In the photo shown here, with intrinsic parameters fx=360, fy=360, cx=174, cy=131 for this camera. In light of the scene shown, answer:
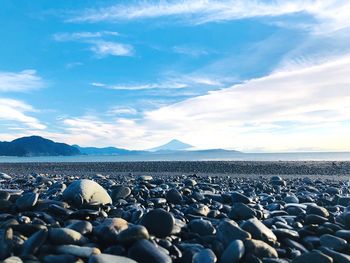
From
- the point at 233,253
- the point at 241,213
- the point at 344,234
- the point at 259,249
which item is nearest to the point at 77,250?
the point at 233,253

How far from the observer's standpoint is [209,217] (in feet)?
18.7

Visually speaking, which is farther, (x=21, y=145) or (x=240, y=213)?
(x=21, y=145)

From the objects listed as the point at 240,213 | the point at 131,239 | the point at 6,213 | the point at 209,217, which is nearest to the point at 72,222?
the point at 131,239

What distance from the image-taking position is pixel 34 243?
12.2 ft

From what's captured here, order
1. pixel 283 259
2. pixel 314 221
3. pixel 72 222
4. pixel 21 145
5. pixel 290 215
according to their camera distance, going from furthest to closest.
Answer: pixel 21 145, pixel 290 215, pixel 314 221, pixel 72 222, pixel 283 259

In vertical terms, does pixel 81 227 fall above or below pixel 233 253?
above

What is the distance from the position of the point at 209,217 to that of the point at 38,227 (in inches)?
102

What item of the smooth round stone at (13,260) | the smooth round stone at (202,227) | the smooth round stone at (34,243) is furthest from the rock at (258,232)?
the smooth round stone at (13,260)

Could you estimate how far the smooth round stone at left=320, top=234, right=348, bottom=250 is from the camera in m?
4.23

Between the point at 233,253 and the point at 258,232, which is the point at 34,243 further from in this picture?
the point at 258,232

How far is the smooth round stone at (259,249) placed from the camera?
12.7ft

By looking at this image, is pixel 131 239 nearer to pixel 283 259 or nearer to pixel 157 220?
pixel 157 220

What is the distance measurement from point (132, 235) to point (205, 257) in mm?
851

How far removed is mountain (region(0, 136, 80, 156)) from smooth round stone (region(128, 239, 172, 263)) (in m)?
168
